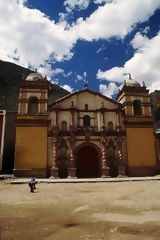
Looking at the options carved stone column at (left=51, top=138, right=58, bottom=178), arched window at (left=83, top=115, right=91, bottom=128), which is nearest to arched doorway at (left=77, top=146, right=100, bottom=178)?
arched window at (left=83, top=115, right=91, bottom=128)

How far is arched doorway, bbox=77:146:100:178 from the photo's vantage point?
94.3 feet

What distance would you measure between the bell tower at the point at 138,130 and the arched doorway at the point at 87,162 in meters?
3.54

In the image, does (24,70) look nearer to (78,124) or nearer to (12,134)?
(12,134)

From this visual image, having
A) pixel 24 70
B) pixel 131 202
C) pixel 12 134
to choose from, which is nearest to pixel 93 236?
pixel 131 202

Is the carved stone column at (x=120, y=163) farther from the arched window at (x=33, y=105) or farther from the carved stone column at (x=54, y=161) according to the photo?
the arched window at (x=33, y=105)

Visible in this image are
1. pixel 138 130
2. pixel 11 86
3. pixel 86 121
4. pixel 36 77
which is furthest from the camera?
pixel 11 86

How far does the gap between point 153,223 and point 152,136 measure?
2264 cm

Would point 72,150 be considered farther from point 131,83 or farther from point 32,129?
point 131,83

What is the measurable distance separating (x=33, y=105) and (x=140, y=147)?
498 inches

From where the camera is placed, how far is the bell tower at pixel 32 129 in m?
27.4

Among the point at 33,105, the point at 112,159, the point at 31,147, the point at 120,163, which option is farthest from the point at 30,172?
the point at 120,163

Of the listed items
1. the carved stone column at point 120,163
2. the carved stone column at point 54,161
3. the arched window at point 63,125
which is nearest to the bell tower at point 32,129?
the carved stone column at point 54,161

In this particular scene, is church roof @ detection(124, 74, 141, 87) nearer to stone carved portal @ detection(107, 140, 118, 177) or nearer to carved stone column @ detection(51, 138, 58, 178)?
stone carved portal @ detection(107, 140, 118, 177)

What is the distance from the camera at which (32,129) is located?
28.5 m
